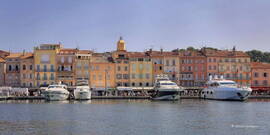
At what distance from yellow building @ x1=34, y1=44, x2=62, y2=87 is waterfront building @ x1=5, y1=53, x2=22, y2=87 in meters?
5.24

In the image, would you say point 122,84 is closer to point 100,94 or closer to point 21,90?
point 100,94

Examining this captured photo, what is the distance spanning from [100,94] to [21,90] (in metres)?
18.6

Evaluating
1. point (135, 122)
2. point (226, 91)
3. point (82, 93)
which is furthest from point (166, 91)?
point (135, 122)

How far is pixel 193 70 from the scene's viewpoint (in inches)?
4980

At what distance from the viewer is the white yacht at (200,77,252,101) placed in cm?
10081

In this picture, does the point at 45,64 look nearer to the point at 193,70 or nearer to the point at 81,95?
the point at 81,95

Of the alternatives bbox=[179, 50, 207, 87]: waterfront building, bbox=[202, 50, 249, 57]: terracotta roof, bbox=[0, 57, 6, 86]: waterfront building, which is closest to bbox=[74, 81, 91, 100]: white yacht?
bbox=[0, 57, 6, 86]: waterfront building

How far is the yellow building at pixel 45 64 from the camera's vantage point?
11862 centimetres

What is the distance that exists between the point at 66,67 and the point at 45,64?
5082 mm

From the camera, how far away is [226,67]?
128 m

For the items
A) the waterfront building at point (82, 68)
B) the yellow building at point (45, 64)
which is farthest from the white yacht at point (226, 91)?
the yellow building at point (45, 64)

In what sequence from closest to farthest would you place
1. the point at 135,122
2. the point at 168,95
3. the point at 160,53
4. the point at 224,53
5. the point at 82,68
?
the point at 135,122 < the point at 168,95 < the point at 82,68 < the point at 160,53 < the point at 224,53

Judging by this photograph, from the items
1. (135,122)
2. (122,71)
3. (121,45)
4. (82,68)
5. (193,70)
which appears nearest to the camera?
(135,122)

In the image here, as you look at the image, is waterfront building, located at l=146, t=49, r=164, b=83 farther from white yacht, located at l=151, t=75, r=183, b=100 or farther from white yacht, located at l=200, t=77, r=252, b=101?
white yacht, located at l=151, t=75, r=183, b=100
